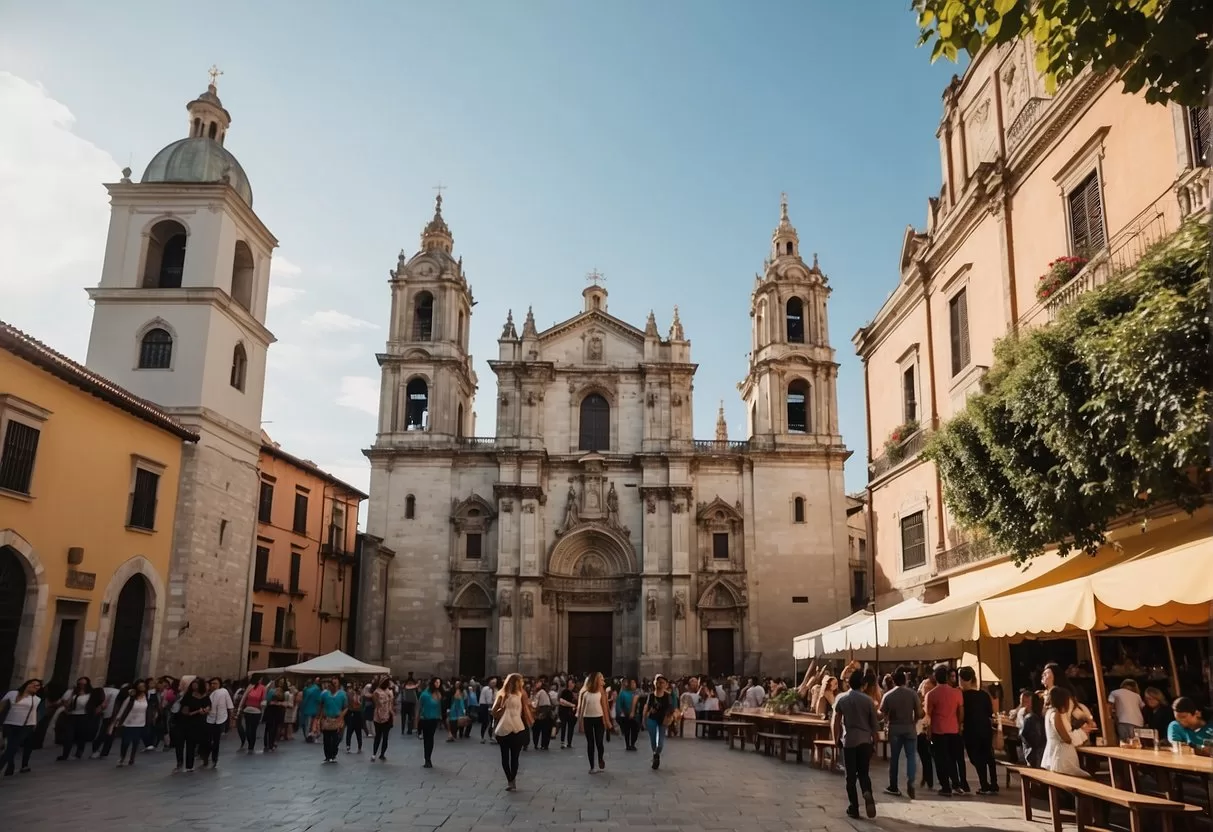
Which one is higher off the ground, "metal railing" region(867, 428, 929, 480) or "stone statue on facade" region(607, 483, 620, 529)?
"stone statue on facade" region(607, 483, 620, 529)

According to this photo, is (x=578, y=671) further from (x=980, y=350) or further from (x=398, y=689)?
(x=980, y=350)

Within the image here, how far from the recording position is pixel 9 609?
741 inches

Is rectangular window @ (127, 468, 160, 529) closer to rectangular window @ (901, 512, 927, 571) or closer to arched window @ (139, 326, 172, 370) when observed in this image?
arched window @ (139, 326, 172, 370)

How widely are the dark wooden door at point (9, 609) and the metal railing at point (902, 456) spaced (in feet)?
61.2

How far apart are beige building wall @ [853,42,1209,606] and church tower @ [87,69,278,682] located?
58.5 ft

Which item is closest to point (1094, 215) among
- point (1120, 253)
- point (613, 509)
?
point (1120, 253)

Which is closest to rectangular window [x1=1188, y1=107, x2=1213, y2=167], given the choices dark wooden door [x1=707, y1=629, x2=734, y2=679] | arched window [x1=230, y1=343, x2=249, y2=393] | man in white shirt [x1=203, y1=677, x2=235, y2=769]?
man in white shirt [x1=203, y1=677, x2=235, y2=769]

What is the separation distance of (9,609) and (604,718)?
12249 mm

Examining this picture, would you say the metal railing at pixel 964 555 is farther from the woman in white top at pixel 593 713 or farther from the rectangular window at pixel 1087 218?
the woman in white top at pixel 593 713

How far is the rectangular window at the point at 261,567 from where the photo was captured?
32.2 metres

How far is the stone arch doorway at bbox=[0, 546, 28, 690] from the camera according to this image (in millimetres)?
18688

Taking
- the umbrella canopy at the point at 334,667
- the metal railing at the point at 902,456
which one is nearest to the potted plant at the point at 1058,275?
the metal railing at the point at 902,456

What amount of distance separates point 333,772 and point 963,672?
31.1 ft

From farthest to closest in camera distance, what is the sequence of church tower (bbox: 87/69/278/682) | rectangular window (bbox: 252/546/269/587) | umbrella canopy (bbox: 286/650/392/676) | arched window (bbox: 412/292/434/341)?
arched window (bbox: 412/292/434/341)
rectangular window (bbox: 252/546/269/587)
church tower (bbox: 87/69/278/682)
umbrella canopy (bbox: 286/650/392/676)
